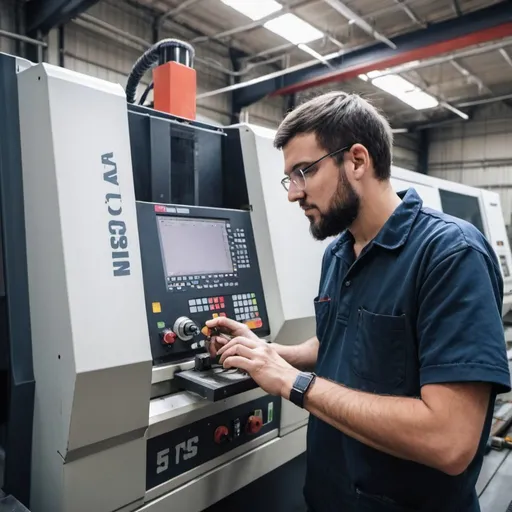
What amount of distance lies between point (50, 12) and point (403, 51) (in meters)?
2.71

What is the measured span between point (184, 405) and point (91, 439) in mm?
195

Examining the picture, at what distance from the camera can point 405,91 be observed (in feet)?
16.9

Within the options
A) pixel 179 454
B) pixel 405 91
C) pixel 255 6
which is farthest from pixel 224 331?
pixel 405 91

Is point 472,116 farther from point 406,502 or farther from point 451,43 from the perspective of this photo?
point 406,502

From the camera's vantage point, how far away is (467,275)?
2.34 feet

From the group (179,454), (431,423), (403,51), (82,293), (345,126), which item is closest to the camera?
(431,423)

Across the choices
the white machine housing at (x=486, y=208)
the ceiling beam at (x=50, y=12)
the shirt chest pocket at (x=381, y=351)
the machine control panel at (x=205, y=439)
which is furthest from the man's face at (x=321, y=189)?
the ceiling beam at (x=50, y=12)

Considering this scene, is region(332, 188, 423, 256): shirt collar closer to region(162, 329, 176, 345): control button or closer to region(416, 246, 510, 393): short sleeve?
region(416, 246, 510, 393): short sleeve

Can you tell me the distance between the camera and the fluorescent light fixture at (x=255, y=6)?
10.2 feet

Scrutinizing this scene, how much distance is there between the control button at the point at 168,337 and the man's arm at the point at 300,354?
279 millimetres

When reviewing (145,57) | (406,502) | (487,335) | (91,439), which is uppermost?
(145,57)

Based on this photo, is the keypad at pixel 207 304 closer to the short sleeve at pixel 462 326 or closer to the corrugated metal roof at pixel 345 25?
the short sleeve at pixel 462 326

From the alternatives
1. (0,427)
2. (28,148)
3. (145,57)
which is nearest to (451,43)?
(145,57)

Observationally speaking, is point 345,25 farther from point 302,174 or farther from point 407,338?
point 407,338
